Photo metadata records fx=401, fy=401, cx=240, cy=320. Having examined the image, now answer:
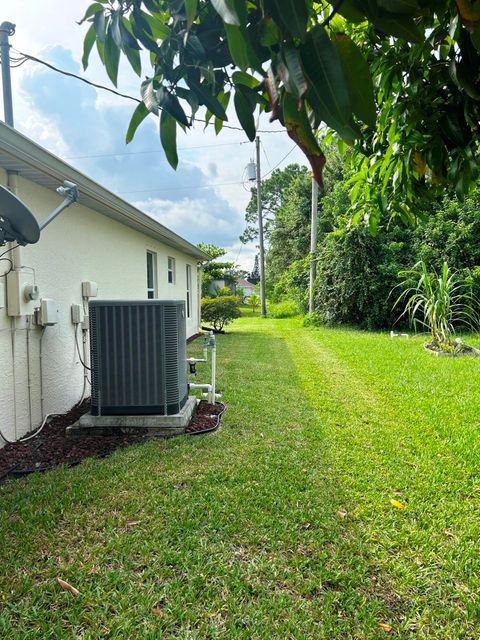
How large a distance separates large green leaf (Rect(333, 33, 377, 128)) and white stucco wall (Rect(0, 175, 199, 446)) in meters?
3.65

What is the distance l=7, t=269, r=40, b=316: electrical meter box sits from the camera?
3.59 metres

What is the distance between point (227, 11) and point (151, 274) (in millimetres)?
8214

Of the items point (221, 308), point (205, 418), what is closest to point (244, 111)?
point (205, 418)

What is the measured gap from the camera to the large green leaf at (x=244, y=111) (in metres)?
0.87

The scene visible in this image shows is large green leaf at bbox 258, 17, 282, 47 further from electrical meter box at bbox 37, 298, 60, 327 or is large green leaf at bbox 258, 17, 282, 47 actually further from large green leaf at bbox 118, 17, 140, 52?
electrical meter box at bbox 37, 298, 60, 327

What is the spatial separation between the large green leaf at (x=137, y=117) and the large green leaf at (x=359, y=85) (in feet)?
1.41

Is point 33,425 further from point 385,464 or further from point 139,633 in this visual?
point 385,464

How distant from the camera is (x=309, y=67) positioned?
0.64m

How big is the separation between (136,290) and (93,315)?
3392mm

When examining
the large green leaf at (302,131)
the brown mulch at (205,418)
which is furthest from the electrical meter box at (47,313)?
the large green leaf at (302,131)

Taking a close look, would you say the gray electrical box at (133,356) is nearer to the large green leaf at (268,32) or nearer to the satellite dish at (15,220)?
the satellite dish at (15,220)

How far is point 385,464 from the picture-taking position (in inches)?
129

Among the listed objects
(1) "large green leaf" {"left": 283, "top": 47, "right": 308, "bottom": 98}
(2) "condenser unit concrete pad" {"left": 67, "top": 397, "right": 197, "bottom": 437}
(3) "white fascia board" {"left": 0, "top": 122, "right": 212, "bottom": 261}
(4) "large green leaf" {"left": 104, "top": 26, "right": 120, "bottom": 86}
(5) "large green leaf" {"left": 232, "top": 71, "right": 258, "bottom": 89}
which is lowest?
(2) "condenser unit concrete pad" {"left": 67, "top": 397, "right": 197, "bottom": 437}

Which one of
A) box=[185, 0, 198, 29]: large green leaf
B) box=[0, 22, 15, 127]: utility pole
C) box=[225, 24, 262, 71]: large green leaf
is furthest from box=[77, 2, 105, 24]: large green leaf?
box=[0, 22, 15, 127]: utility pole
